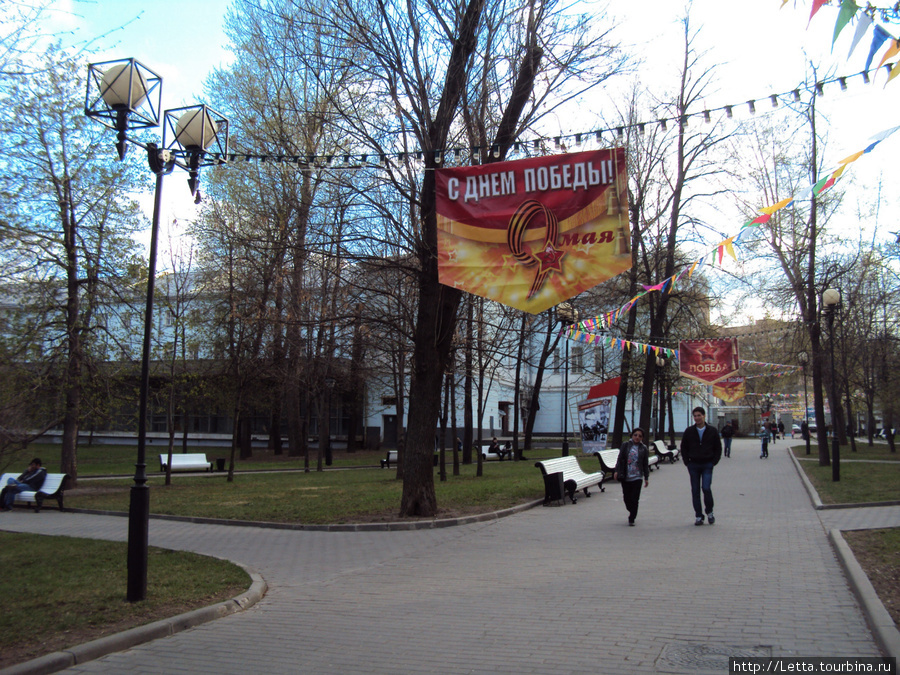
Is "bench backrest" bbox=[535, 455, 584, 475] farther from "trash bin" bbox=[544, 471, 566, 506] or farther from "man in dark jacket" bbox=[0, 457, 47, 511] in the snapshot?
"man in dark jacket" bbox=[0, 457, 47, 511]

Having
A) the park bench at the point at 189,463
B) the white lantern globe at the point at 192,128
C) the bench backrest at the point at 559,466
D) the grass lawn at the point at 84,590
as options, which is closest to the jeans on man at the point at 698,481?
the bench backrest at the point at 559,466

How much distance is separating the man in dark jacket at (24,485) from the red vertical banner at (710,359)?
22.2m

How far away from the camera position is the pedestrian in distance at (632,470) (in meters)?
12.0

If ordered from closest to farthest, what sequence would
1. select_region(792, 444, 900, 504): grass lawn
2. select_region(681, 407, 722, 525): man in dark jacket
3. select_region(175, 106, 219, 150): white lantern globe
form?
select_region(175, 106, 219, 150): white lantern globe → select_region(681, 407, 722, 525): man in dark jacket → select_region(792, 444, 900, 504): grass lawn

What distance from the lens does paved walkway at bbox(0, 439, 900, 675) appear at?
17.1 feet

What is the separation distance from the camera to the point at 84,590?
747 centimetres

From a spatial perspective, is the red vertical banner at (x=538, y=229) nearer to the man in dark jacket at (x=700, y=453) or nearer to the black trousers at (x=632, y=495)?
the man in dark jacket at (x=700, y=453)

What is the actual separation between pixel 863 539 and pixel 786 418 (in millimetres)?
87975

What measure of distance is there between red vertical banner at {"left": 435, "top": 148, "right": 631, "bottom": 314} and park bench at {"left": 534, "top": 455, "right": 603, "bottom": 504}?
8.22 meters

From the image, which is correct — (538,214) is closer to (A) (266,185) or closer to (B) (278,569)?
(B) (278,569)

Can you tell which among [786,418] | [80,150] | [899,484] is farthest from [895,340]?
[786,418]

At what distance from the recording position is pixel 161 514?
48.0 feet

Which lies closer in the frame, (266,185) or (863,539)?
(863,539)

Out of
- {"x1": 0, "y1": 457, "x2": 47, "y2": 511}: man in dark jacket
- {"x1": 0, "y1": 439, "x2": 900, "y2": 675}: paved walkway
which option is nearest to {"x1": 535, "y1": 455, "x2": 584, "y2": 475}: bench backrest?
{"x1": 0, "y1": 439, "x2": 900, "y2": 675}: paved walkway
